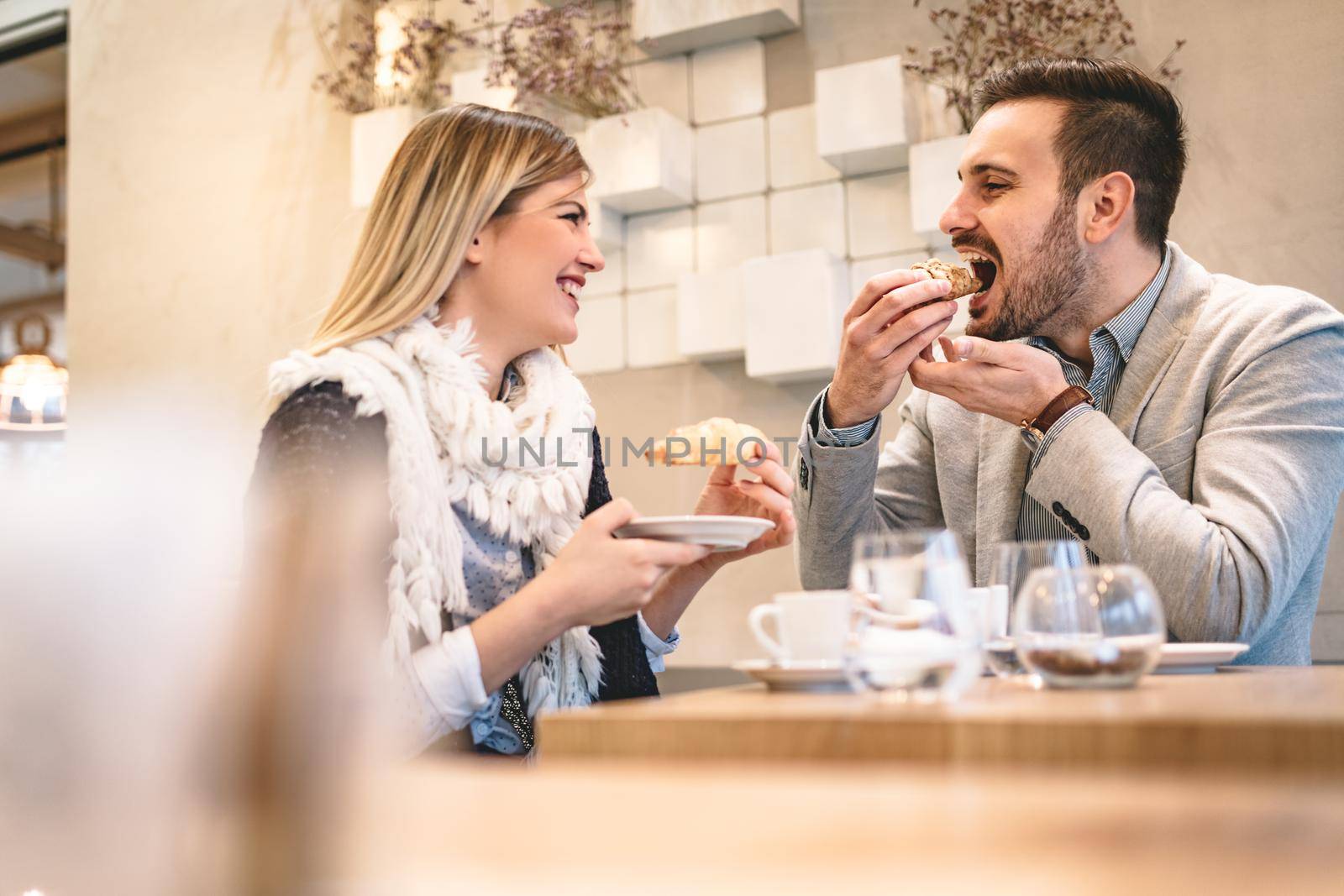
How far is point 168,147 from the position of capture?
168 inches

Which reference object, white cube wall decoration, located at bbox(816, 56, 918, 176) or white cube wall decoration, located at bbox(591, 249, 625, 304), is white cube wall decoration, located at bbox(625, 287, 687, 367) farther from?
white cube wall decoration, located at bbox(816, 56, 918, 176)

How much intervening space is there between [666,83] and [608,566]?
7.52 feet

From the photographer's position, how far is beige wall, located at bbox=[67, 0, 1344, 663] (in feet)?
8.66

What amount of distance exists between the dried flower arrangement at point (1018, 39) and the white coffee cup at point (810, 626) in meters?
2.02

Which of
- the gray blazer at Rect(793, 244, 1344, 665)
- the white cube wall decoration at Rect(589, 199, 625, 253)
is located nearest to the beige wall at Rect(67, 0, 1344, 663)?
the white cube wall decoration at Rect(589, 199, 625, 253)

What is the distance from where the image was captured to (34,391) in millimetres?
5297

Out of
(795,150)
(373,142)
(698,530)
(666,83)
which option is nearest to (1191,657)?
(698,530)

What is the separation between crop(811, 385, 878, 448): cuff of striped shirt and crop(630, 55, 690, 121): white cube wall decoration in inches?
62.8

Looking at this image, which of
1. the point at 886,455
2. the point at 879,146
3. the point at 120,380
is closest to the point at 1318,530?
the point at 886,455

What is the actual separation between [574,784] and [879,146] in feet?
8.61

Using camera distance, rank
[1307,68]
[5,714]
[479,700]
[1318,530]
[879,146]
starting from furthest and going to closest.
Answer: [879,146], [1307,68], [1318,530], [479,700], [5,714]

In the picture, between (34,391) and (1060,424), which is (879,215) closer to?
(1060,424)

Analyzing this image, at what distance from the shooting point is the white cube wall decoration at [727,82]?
127 inches

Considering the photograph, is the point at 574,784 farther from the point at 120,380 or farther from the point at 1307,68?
the point at 120,380
